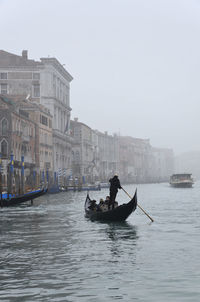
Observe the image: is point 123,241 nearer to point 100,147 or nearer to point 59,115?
point 59,115

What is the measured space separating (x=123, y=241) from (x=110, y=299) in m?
6.58

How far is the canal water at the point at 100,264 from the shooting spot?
8.14m

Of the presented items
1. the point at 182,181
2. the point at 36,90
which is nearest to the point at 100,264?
the point at 36,90

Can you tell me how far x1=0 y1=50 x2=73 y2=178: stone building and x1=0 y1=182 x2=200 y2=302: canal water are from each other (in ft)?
185

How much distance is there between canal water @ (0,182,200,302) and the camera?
8.14 metres

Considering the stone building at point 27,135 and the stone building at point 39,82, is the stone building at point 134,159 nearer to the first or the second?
the stone building at point 39,82

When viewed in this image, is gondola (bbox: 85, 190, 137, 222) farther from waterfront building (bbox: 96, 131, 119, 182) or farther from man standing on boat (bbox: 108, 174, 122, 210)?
waterfront building (bbox: 96, 131, 119, 182)

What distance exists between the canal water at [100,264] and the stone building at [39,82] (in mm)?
56323

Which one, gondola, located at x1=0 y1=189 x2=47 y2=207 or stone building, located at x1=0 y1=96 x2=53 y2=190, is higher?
stone building, located at x1=0 y1=96 x2=53 y2=190

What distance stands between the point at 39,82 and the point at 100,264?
65029 millimetres

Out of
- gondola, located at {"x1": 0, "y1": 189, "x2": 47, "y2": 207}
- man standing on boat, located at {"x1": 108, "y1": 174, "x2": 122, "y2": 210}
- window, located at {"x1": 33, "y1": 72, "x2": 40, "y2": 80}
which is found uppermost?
window, located at {"x1": 33, "y1": 72, "x2": 40, "y2": 80}

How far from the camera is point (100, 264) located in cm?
1053

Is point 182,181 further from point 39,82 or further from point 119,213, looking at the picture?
point 119,213

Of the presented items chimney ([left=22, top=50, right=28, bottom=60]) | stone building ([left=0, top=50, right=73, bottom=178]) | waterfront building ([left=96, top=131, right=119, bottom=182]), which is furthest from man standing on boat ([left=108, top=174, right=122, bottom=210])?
waterfront building ([left=96, top=131, right=119, bottom=182])
